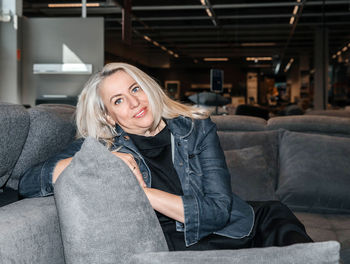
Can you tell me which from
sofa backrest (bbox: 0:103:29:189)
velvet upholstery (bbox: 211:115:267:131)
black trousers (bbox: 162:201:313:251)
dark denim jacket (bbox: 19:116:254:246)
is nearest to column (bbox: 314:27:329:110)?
velvet upholstery (bbox: 211:115:267:131)

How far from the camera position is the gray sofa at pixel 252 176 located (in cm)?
90

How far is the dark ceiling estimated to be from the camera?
8.62m

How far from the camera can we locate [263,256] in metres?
0.88

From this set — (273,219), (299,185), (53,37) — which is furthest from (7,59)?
(273,219)

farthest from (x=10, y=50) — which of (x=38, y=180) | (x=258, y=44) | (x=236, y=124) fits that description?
(x=258, y=44)

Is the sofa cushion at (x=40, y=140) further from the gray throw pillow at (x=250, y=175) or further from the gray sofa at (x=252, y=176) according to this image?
the gray throw pillow at (x=250, y=175)

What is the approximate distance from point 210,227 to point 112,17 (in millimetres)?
9079

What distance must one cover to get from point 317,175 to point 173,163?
1.18 metres

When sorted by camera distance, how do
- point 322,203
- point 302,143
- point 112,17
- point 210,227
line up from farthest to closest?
point 112,17 < point 302,143 < point 322,203 < point 210,227

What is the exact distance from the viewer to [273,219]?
1.59m

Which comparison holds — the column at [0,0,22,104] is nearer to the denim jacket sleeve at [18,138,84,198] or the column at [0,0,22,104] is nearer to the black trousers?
the denim jacket sleeve at [18,138,84,198]

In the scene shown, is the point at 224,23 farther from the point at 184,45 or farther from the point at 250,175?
the point at 250,175

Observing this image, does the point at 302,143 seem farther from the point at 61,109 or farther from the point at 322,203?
the point at 61,109

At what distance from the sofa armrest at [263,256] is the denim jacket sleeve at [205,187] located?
1.39 feet
